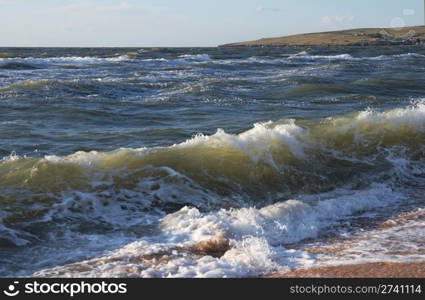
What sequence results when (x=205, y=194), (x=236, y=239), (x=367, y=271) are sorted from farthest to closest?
(x=205, y=194), (x=236, y=239), (x=367, y=271)

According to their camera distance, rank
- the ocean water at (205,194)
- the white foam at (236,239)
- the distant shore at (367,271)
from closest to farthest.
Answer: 1. the distant shore at (367,271)
2. the white foam at (236,239)
3. the ocean water at (205,194)

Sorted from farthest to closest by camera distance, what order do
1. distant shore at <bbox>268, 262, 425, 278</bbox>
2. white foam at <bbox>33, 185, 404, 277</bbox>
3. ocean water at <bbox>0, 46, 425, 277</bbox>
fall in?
ocean water at <bbox>0, 46, 425, 277</bbox>
white foam at <bbox>33, 185, 404, 277</bbox>
distant shore at <bbox>268, 262, 425, 278</bbox>

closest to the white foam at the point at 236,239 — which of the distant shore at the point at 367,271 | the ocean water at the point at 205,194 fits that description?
the ocean water at the point at 205,194

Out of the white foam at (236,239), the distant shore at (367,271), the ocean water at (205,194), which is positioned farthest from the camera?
the ocean water at (205,194)

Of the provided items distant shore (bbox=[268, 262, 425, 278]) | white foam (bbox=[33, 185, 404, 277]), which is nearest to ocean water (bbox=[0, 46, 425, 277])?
white foam (bbox=[33, 185, 404, 277])

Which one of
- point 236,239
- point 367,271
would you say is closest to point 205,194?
point 236,239

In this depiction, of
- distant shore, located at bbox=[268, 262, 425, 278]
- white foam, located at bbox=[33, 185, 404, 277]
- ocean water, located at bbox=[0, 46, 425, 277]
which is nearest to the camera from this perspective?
distant shore, located at bbox=[268, 262, 425, 278]

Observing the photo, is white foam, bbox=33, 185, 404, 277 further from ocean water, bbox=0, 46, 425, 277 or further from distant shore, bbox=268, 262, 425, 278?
distant shore, bbox=268, 262, 425, 278

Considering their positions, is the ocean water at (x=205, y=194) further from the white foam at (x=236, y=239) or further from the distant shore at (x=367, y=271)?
the distant shore at (x=367, y=271)

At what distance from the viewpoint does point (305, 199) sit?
696cm

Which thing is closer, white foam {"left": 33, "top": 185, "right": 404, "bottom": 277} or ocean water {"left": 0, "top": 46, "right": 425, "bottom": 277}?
white foam {"left": 33, "top": 185, "right": 404, "bottom": 277}

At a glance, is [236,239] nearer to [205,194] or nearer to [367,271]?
[367,271]

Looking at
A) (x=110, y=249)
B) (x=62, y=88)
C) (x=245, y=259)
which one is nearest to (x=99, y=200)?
(x=110, y=249)

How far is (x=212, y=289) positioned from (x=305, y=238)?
1.68m
